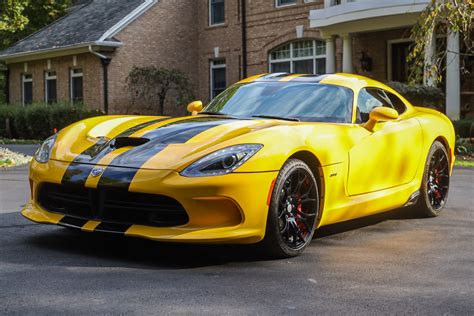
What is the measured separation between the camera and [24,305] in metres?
3.80

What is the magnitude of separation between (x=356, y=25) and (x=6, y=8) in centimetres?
1119

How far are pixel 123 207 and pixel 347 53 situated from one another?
17581mm

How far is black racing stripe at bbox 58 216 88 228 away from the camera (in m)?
5.07

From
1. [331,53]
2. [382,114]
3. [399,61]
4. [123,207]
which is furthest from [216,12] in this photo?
[123,207]

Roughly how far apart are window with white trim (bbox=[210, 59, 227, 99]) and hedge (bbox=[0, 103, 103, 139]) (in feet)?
17.2

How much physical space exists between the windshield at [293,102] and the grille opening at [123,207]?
156cm

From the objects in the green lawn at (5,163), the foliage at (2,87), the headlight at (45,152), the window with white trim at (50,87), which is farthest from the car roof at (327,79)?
the foliage at (2,87)

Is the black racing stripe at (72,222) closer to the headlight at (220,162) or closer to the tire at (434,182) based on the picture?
the headlight at (220,162)

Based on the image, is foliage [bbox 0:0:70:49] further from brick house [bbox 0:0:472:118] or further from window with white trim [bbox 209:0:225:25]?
window with white trim [bbox 209:0:225:25]

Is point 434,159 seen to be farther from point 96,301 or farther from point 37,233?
point 96,301

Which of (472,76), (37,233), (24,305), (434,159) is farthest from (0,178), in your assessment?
(472,76)

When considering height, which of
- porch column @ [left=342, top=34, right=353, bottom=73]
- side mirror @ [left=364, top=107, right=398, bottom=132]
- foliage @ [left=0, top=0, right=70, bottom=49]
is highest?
foliage @ [left=0, top=0, right=70, bottom=49]

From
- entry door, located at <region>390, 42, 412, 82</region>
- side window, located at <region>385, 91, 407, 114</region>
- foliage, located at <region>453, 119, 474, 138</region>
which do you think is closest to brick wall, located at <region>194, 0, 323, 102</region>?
entry door, located at <region>390, 42, 412, 82</region>

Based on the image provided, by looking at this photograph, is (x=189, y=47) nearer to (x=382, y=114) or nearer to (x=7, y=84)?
(x=7, y=84)
